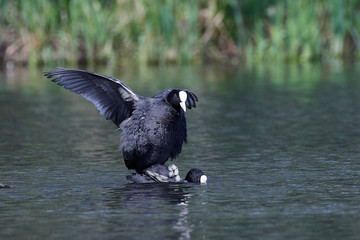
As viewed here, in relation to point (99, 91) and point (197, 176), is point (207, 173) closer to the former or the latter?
point (197, 176)

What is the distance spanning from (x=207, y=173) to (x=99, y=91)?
132 cm

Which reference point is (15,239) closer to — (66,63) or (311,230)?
(311,230)

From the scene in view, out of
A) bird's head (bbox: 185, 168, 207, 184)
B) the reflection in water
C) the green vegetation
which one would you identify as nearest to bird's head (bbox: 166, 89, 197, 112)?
bird's head (bbox: 185, 168, 207, 184)

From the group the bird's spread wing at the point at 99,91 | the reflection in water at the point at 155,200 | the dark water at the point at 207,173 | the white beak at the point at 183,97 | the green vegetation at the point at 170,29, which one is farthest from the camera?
the green vegetation at the point at 170,29

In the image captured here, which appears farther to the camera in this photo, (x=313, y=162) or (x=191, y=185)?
(x=313, y=162)

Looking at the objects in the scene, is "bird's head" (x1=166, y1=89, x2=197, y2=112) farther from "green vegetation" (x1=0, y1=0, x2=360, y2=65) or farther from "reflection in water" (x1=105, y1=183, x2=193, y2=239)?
"green vegetation" (x1=0, y1=0, x2=360, y2=65)

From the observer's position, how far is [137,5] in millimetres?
25328

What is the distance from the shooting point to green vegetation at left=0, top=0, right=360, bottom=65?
2484cm

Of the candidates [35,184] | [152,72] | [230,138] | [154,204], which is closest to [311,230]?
[154,204]

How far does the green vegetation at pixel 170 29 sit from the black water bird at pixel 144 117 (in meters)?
15.5

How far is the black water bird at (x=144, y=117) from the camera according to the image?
850 cm

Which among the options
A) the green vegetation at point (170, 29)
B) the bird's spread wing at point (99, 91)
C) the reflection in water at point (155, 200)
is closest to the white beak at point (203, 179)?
the reflection in water at point (155, 200)

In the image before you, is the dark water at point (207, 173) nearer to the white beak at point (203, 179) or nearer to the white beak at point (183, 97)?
the white beak at point (203, 179)

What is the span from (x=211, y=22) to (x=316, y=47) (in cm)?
311
